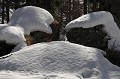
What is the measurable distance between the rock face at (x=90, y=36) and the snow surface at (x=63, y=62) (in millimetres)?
2827

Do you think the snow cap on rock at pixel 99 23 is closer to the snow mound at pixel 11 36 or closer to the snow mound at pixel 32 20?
the snow mound at pixel 32 20

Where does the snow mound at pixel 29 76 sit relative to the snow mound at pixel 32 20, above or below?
below

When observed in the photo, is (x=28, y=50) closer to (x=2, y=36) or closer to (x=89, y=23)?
(x=2, y=36)

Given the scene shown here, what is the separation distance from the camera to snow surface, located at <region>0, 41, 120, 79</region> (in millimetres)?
7930

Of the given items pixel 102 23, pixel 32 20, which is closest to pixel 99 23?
pixel 102 23

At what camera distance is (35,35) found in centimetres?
1312

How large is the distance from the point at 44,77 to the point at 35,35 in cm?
593

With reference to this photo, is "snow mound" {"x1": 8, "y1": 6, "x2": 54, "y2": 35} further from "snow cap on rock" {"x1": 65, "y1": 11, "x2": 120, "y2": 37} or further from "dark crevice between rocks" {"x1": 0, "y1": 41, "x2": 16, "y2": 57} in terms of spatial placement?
"dark crevice between rocks" {"x1": 0, "y1": 41, "x2": 16, "y2": 57}

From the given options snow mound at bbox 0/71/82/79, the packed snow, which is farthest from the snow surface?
the packed snow

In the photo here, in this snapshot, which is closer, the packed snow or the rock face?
the rock face

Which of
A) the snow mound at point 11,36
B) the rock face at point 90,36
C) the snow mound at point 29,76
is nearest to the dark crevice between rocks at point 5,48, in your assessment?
the snow mound at point 11,36

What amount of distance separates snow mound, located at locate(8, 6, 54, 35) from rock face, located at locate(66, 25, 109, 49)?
4.05ft

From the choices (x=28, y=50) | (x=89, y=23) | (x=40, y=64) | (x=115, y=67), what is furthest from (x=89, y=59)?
(x=89, y=23)

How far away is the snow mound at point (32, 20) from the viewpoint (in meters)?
13.0
